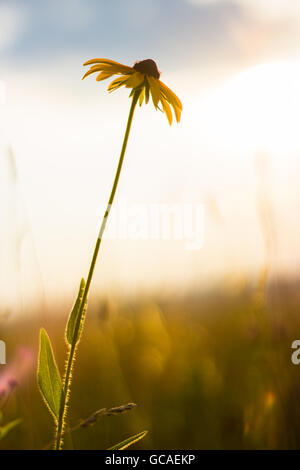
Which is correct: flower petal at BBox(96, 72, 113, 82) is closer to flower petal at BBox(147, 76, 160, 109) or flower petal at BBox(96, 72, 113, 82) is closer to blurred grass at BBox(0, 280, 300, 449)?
flower petal at BBox(147, 76, 160, 109)

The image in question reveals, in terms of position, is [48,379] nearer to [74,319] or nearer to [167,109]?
[74,319]

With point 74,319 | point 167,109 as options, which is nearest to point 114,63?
point 167,109

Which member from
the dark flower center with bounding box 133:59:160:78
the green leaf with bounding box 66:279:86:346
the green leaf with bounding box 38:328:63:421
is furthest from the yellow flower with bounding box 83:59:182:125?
the green leaf with bounding box 38:328:63:421

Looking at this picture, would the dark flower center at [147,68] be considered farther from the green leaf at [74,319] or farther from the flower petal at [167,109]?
the green leaf at [74,319]
